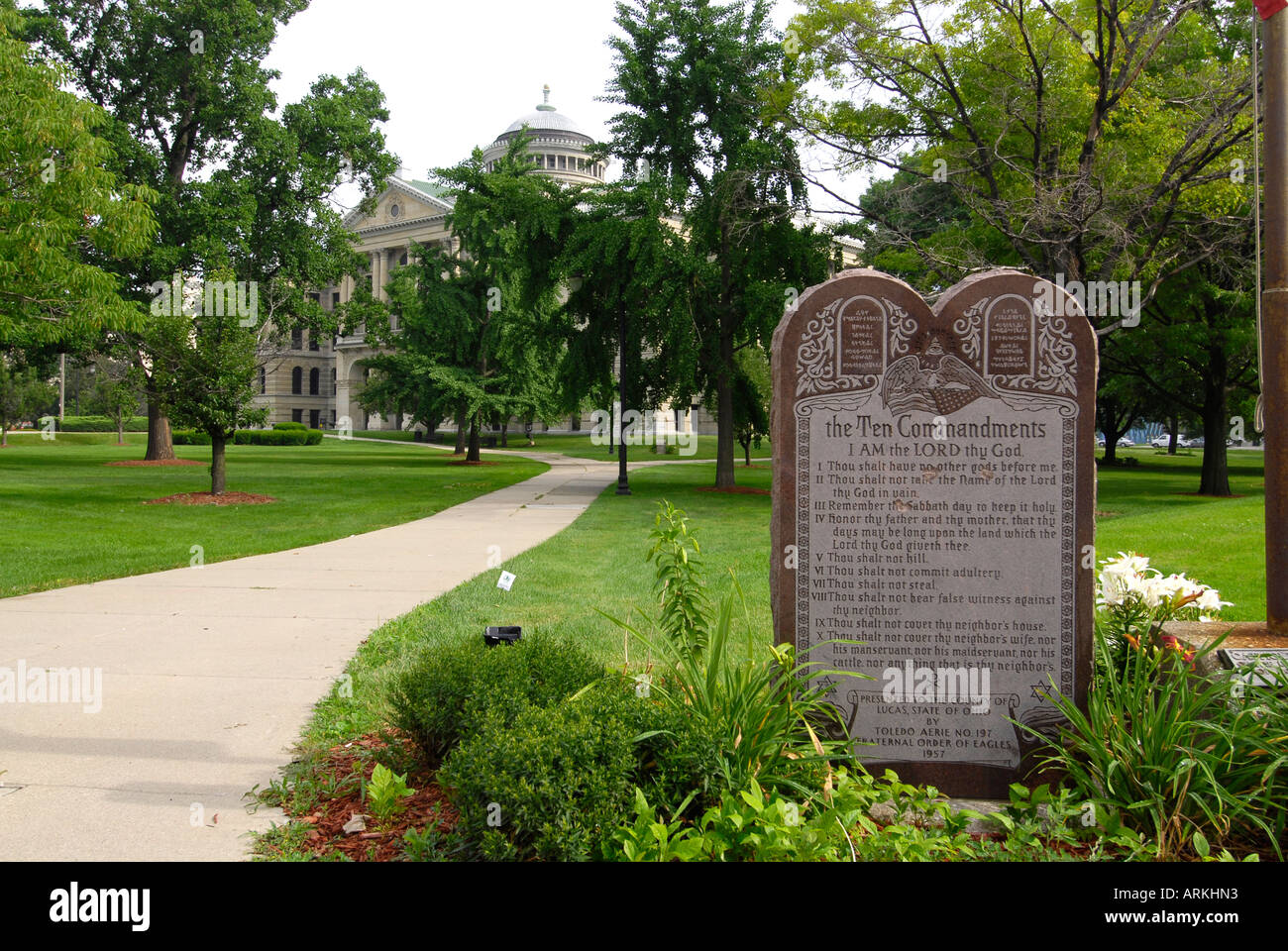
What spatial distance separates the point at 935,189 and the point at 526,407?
1880 cm

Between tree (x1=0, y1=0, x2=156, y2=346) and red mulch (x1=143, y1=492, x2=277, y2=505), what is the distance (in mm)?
4217

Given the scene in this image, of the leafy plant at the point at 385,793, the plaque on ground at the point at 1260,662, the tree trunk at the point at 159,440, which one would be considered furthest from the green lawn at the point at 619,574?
the tree trunk at the point at 159,440

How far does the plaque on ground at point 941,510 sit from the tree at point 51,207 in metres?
15.2

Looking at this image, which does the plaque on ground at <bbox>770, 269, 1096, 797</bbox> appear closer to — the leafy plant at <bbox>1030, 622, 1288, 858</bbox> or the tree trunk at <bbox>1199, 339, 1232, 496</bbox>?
the leafy plant at <bbox>1030, 622, 1288, 858</bbox>

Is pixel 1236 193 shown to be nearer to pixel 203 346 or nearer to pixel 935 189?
pixel 935 189

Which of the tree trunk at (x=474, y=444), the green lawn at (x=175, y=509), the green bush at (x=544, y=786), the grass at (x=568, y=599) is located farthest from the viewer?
the tree trunk at (x=474, y=444)

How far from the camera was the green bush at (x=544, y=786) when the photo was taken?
3188mm

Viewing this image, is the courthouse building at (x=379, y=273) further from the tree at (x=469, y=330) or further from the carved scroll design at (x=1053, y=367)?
the carved scroll design at (x=1053, y=367)

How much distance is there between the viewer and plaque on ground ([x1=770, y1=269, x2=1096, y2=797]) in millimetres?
4438

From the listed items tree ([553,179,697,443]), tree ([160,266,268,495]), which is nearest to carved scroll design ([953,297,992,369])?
tree ([553,179,697,443])

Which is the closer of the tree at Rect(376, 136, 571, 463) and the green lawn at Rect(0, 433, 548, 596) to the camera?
the green lawn at Rect(0, 433, 548, 596)

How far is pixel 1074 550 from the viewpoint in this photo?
4430 millimetres

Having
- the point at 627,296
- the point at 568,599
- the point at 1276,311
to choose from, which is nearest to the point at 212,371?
the point at 627,296

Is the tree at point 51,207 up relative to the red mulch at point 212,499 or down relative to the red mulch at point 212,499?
up
